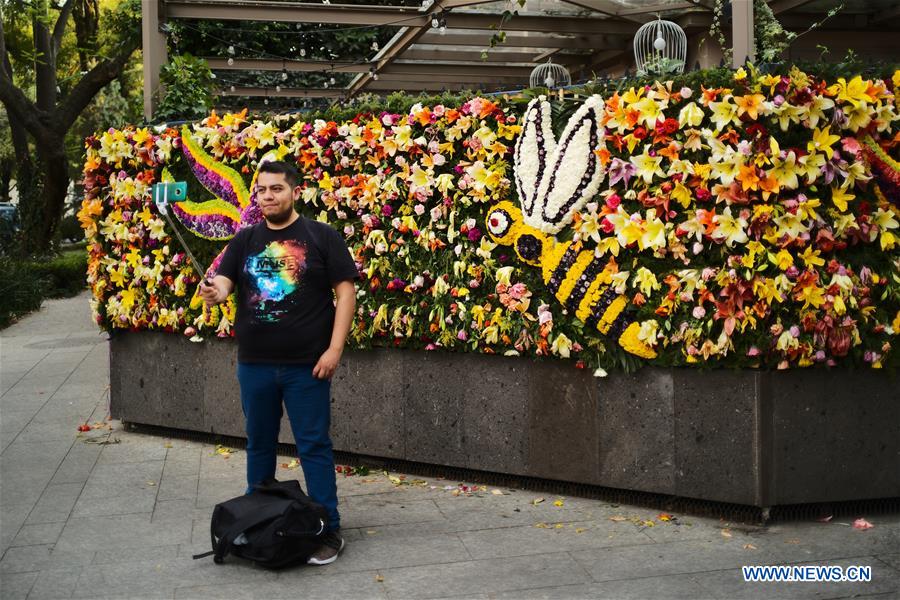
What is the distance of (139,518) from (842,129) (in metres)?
4.18

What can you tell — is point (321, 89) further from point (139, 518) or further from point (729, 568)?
point (729, 568)

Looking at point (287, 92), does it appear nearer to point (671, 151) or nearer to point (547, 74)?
point (547, 74)

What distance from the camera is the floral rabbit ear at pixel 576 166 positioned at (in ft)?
18.9

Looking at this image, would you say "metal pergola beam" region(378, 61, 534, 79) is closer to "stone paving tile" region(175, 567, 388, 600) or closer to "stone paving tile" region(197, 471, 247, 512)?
"stone paving tile" region(197, 471, 247, 512)

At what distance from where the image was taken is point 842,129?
533 centimetres

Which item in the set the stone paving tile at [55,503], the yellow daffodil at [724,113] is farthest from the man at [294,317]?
the yellow daffodil at [724,113]

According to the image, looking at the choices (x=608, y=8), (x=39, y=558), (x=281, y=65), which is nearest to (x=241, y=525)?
(x=39, y=558)

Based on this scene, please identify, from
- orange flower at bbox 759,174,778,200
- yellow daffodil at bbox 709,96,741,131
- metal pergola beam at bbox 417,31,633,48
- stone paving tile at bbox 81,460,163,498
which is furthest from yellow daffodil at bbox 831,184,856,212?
metal pergola beam at bbox 417,31,633,48

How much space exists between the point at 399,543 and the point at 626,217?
2.04 m

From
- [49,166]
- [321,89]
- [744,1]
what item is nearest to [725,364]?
[744,1]

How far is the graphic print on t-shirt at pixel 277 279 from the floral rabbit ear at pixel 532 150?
1.49 metres

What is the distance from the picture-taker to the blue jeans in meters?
5.11

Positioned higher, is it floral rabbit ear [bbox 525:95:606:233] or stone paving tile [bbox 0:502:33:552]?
floral rabbit ear [bbox 525:95:606:233]

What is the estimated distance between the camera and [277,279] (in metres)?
5.10
